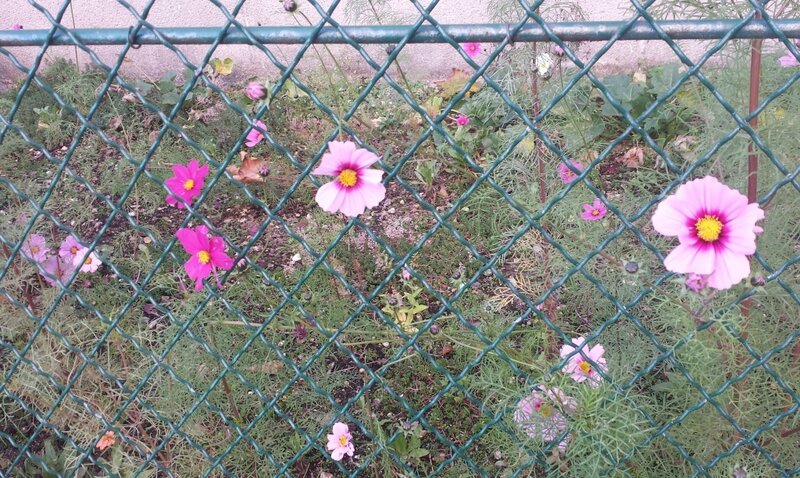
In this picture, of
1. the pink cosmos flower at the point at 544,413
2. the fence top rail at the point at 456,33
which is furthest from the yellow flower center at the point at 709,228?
the pink cosmos flower at the point at 544,413

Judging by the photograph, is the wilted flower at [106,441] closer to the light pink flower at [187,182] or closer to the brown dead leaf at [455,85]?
the light pink flower at [187,182]

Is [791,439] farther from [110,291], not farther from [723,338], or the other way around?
[110,291]

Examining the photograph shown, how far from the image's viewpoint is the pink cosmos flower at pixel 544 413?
1.37m

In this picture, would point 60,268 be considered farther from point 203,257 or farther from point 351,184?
point 351,184

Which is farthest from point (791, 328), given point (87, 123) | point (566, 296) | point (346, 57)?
point (346, 57)

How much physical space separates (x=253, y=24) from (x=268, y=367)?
207 cm

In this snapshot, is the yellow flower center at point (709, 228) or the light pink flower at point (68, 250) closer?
the yellow flower center at point (709, 228)

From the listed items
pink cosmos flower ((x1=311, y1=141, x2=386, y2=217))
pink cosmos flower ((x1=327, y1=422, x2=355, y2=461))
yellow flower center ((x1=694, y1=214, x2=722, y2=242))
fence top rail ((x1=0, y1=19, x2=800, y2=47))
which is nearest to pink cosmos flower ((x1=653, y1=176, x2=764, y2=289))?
yellow flower center ((x1=694, y1=214, x2=722, y2=242))

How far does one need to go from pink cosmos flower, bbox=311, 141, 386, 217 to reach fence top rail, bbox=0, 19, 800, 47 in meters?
0.16

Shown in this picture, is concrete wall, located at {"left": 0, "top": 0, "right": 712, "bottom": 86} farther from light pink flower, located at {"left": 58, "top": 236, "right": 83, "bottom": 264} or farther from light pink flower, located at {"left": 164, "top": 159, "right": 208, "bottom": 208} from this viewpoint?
light pink flower, located at {"left": 164, "top": 159, "right": 208, "bottom": 208}

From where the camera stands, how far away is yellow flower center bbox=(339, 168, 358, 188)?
3.26 feet

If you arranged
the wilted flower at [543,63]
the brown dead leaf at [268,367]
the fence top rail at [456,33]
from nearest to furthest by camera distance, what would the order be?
the fence top rail at [456,33] < the wilted flower at [543,63] < the brown dead leaf at [268,367]

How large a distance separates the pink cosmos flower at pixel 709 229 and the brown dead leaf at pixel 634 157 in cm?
170

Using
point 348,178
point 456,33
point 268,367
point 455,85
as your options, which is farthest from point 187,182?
point 455,85
